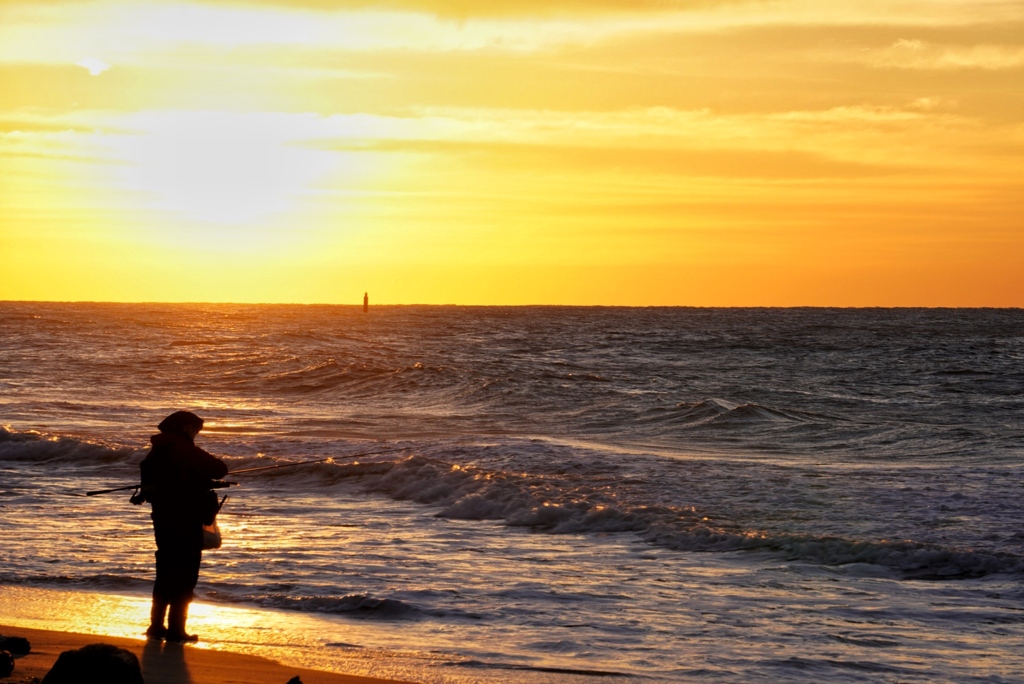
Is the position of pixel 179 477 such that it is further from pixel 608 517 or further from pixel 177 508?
pixel 608 517

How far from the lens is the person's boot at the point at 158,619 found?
6945mm

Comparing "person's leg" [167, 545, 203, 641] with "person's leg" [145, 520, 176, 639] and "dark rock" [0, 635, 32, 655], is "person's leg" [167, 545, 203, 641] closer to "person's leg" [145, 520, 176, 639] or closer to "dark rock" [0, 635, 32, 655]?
"person's leg" [145, 520, 176, 639]

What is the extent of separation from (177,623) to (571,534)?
5223mm

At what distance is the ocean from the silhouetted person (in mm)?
309

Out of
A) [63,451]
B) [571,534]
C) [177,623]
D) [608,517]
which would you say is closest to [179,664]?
[177,623]

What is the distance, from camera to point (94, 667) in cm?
517

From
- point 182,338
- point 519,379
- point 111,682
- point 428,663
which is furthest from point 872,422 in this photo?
point 182,338

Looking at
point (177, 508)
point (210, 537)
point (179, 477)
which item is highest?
point (179, 477)

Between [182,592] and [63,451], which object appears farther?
[63,451]

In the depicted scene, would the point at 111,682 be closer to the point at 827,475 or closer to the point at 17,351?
the point at 827,475

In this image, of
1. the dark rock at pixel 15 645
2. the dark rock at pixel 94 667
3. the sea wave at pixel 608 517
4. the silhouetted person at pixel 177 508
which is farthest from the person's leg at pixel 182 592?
the sea wave at pixel 608 517

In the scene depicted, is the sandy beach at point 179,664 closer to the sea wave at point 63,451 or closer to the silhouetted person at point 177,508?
the silhouetted person at point 177,508

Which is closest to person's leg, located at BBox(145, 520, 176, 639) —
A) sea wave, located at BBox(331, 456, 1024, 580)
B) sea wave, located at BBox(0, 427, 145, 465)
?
sea wave, located at BBox(331, 456, 1024, 580)

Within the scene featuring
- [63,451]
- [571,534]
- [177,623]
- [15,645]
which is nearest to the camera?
[15,645]
